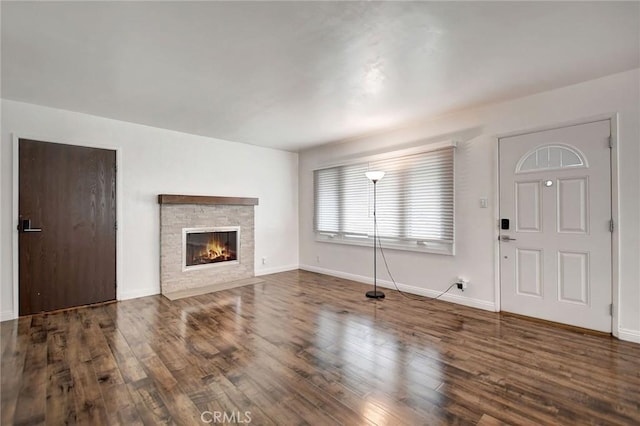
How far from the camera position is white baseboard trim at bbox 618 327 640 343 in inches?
106

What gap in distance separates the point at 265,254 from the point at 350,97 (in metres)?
3.62

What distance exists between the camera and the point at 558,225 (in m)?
3.15

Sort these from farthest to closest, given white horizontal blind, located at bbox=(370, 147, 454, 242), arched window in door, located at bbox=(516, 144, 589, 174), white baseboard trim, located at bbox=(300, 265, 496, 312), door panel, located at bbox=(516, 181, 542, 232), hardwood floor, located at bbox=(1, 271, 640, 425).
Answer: white horizontal blind, located at bbox=(370, 147, 454, 242), white baseboard trim, located at bbox=(300, 265, 496, 312), door panel, located at bbox=(516, 181, 542, 232), arched window in door, located at bbox=(516, 144, 589, 174), hardwood floor, located at bbox=(1, 271, 640, 425)

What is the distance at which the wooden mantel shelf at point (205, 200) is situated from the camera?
4.47 meters

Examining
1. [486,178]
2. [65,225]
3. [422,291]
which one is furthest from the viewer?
[422,291]

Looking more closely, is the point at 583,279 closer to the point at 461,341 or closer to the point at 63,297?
the point at 461,341

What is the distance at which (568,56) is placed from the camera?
248 cm

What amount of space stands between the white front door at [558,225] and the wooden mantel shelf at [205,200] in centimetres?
403

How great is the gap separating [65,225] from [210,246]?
198 centimetres

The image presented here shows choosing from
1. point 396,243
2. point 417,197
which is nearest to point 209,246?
point 396,243

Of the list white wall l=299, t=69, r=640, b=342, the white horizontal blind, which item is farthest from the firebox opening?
the white horizontal blind

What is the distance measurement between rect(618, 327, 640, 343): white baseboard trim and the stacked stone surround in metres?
4.99

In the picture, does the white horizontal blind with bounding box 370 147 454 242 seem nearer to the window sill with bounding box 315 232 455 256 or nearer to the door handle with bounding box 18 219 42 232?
the window sill with bounding box 315 232 455 256

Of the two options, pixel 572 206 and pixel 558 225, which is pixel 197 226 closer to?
pixel 558 225
